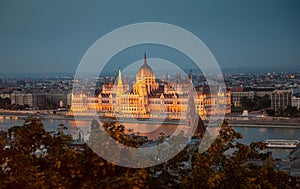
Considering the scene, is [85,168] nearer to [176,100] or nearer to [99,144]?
[99,144]

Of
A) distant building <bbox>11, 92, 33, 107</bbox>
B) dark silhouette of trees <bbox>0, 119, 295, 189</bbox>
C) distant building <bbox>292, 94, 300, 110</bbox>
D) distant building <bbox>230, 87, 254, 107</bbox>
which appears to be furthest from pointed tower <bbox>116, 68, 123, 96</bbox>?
dark silhouette of trees <bbox>0, 119, 295, 189</bbox>

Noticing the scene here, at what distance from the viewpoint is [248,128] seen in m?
14.5

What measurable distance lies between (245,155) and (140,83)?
55.2 feet

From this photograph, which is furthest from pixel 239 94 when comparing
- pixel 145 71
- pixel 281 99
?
pixel 145 71

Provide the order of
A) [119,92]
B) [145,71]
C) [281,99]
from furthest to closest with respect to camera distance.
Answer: [281,99] < [119,92] < [145,71]

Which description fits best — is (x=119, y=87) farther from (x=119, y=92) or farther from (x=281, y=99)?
(x=281, y=99)

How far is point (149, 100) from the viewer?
62.1ft

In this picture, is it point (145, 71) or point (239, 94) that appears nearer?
point (145, 71)

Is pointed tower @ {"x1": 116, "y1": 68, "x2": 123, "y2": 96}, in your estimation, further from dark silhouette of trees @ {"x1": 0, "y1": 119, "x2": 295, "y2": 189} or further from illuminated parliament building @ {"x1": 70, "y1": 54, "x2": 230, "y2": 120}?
dark silhouette of trees @ {"x1": 0, "y1": 119, "x2": 295, "y2": 189}

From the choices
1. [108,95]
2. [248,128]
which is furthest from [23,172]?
[108,95]

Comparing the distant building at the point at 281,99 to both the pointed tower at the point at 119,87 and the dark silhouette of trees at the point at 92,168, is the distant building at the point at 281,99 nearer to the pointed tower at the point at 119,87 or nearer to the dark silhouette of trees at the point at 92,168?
the pointed tower at the point at 119,87

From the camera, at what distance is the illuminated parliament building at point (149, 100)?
18141 millimetres

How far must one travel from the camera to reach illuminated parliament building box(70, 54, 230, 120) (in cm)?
1814

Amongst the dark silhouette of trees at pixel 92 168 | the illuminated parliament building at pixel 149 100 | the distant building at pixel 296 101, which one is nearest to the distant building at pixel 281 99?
the distant building at pixel 296 101
